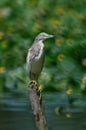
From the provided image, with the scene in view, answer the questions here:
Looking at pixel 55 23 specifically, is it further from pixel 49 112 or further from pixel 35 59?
pixel 35 59

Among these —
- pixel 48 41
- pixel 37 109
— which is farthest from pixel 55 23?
pixel 37 109

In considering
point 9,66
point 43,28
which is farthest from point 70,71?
point 43,28

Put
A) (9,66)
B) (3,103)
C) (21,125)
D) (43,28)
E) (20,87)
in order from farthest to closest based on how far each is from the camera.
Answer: (43,28) < (9,66) < (20,87) < (3,103) < (21,125)

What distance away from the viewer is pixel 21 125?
14445mm

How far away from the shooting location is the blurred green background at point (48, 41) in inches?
674

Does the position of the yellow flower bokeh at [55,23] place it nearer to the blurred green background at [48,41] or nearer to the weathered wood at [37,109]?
the blurred green background at [48,41]

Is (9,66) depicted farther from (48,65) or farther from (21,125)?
(21,125)

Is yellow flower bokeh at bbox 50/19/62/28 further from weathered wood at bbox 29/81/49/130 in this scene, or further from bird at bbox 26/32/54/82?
weathered wood at bbox 29/81/49/130

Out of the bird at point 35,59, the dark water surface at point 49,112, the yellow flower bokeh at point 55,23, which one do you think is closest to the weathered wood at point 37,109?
the bird at point 35,59

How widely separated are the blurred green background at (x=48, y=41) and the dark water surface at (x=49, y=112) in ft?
0.99

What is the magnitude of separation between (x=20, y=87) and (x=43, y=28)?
304 cm

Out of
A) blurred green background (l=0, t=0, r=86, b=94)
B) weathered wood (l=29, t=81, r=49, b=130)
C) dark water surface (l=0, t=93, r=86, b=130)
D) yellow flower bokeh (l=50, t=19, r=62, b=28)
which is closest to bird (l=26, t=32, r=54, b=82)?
weathered wood (l=29, t=81, r=49, b=130)

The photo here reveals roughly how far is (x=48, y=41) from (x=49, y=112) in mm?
3762

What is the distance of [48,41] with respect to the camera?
19.1m
